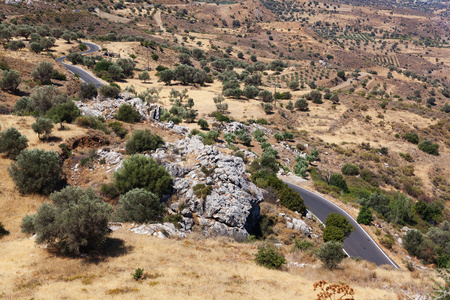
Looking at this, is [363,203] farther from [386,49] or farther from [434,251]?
[386,49]

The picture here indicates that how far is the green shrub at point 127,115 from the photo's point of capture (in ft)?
127

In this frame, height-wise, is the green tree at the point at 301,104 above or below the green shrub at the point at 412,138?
above

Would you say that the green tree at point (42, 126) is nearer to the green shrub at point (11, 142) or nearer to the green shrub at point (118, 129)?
the green shrub at point (11, 142)

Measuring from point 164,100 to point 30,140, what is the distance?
36.2 metres

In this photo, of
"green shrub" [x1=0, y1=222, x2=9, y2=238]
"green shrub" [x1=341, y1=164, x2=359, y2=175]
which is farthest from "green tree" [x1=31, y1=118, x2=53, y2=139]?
"green shrub" [x1=341, y1=164, x2=359, y2=175]

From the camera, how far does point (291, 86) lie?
3696 inches

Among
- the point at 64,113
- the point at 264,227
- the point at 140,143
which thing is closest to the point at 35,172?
the point at 140,143

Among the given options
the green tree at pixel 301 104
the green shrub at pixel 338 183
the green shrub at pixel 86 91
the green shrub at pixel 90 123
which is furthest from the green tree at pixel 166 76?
the green shrub at pixel 338 183

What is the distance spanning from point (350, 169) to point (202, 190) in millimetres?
34907

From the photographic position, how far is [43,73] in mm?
49781

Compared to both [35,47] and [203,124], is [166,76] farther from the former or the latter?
[35,47]

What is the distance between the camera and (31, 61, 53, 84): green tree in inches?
1950

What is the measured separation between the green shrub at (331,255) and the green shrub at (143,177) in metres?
13.2

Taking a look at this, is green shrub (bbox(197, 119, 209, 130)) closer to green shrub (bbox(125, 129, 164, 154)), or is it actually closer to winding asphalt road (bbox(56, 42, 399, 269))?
winding asphalt road (bbox(56, 42, 399, 269))
